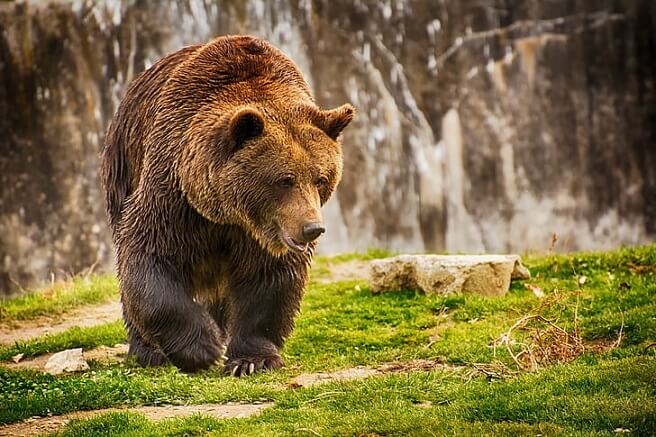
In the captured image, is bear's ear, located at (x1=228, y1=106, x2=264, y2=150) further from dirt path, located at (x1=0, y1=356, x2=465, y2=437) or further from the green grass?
the green grass

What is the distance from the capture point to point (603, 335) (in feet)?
26.9

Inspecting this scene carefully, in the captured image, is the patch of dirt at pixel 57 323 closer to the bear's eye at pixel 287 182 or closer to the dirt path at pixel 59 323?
the dirt path at pixel 59 323

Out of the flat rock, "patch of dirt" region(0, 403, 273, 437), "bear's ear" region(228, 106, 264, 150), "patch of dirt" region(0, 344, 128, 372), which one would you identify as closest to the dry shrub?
"patch of dirt" region(0, 403, 273, 437)

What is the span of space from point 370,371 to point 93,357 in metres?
2.69

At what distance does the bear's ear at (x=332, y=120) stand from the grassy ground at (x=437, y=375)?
1795 millimetres

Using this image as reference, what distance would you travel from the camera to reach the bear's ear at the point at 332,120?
24.5 ft

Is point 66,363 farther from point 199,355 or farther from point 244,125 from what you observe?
point 244,125

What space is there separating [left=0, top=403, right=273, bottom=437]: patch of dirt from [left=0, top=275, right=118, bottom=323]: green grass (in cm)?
495

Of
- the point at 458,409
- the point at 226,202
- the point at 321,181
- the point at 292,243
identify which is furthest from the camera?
the point at 226,202

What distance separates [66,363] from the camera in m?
8.49

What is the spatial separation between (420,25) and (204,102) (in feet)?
34.1

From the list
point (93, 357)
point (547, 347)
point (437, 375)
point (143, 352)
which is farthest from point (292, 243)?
point (93, 357)

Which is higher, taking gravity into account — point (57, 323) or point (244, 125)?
point (244, 125)

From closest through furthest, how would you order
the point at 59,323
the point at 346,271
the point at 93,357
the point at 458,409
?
the point at 458,409 → the point at 93,357 → the point at 59,323 → the point at 346,271
